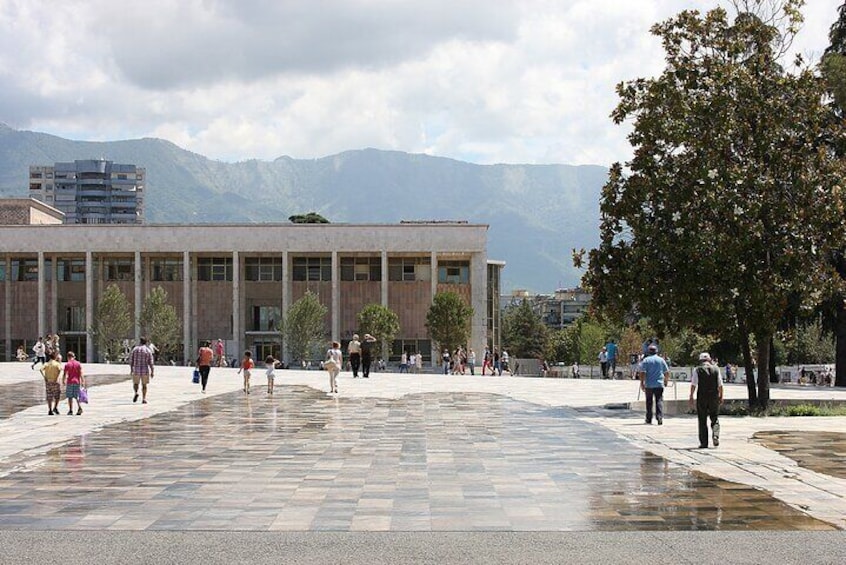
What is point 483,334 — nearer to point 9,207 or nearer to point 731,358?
point 731,358

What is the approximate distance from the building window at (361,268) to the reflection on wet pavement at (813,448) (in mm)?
64306

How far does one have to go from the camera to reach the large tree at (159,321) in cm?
7456

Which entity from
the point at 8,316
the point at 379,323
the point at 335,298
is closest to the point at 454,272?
the point at 335,298

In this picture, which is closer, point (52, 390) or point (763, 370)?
point (52, 390)

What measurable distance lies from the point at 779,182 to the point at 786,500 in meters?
16.4

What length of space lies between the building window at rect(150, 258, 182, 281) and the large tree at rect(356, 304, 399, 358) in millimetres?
17244

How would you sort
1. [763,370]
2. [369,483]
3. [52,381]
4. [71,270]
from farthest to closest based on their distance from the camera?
1. [71,270]
2. [763,370]
3. [52,381]
4. [369,483]

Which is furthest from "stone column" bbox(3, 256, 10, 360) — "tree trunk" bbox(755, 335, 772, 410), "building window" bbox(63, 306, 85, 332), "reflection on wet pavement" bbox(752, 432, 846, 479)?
"reflection on wet pavement" bbox(752, 432, 846, 479)

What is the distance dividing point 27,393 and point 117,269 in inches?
2103

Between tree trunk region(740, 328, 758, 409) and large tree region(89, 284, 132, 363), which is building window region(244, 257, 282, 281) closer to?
large tree region(89, 284, 132, 363)

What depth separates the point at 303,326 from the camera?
7456 cm

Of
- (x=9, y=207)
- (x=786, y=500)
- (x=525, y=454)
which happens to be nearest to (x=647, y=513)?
(x=786, y=500)

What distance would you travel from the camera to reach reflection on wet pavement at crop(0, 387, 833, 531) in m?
10.4

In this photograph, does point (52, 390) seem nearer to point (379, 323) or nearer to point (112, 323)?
point (379, 323)
